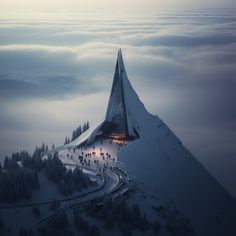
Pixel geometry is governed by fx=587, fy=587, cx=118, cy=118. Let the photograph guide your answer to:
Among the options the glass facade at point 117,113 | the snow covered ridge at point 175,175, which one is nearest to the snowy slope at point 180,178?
the snow covered ridge at point 175,175

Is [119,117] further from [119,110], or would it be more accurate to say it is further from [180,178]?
[180,178]

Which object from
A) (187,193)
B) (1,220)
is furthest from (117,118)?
(1,220)

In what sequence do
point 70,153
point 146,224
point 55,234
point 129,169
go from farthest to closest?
point 70,153 → point 129,169 → point 146,224 → point 55,234

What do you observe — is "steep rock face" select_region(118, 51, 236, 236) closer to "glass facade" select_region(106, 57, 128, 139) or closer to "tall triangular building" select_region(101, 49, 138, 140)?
"tall triangular building" select_region(101, 49, 138, 140)

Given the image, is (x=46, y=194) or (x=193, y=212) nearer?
(x=46, y=194)

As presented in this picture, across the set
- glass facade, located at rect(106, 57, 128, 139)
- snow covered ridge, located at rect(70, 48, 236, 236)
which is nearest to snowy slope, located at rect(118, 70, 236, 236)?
snow covered ridge, located at rect(70, 48, 236, 236)

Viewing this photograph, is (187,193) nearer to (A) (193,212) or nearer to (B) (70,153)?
(A) (193,212)

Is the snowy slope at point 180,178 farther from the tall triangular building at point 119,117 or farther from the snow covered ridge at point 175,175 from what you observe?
the tall triangular building at point 119,117
